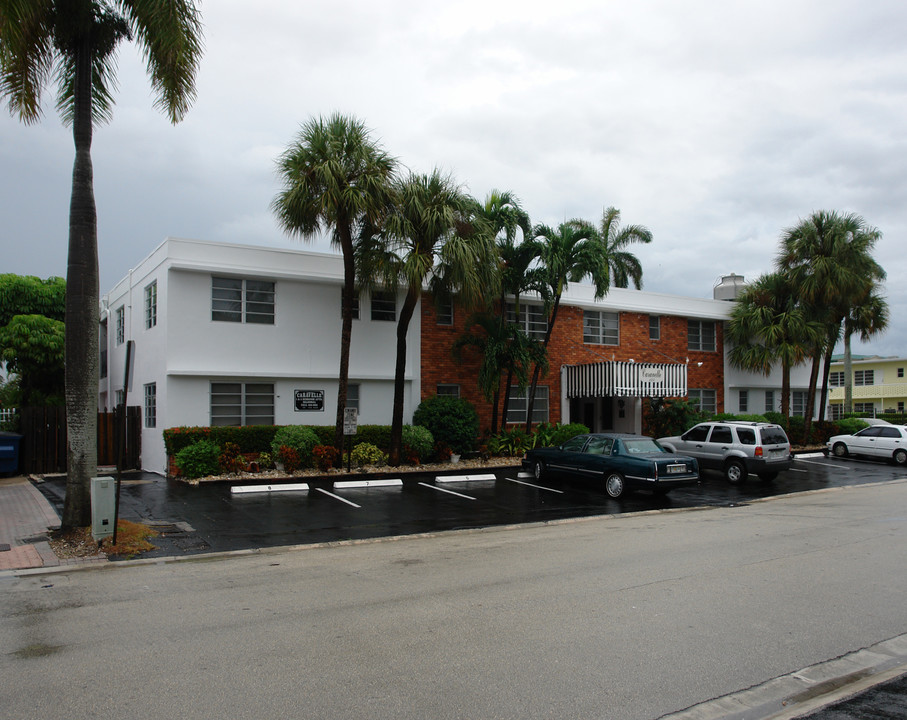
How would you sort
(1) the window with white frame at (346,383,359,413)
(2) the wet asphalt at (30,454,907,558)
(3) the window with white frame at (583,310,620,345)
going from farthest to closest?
1. (3) the window with white frame at (583,310,620,345)
2. (1) the window with white frame at (346,383,359,413)
3. (2) the wet asphalt at (30,454,907,558)

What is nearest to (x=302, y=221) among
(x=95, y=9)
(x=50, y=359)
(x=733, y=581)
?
(x=95, y=9)

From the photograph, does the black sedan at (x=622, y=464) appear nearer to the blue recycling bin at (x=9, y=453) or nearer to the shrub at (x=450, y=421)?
the shrub at (x=450, y=421)

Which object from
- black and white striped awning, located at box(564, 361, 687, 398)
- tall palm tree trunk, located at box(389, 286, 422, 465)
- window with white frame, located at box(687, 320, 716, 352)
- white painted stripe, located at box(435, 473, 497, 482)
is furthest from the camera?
window with white frame, located at box(687, 320, 716, 352)

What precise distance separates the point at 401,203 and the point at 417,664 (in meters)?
14.8

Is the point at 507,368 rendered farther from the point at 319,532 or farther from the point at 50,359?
the point at 50,359

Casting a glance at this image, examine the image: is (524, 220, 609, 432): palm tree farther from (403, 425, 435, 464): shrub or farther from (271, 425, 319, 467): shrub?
(271, 425, 319, 467): shrub

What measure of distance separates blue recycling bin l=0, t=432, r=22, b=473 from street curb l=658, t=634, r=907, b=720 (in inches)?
796

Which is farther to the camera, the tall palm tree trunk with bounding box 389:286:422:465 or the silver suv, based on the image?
the tall palm tree trunk with bounding box 389:286:422:465

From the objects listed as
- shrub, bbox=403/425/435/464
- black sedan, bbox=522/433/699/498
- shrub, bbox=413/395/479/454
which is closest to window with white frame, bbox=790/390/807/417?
shrub, bbox=413/395/479/454

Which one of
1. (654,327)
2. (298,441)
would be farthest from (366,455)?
(654,327)

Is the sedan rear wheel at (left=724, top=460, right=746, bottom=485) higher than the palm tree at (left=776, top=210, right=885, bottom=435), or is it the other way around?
the palm tree at (left=776, top=210, right=885, bottom=435)

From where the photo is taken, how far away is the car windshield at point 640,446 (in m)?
16.6

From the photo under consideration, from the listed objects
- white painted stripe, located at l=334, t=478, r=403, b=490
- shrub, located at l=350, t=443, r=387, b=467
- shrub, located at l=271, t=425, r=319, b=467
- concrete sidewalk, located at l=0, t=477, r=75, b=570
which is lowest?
concrete sidewalk, located at l=0, t=477, r=75, b=570

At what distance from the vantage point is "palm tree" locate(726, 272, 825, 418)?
93.8 ft
